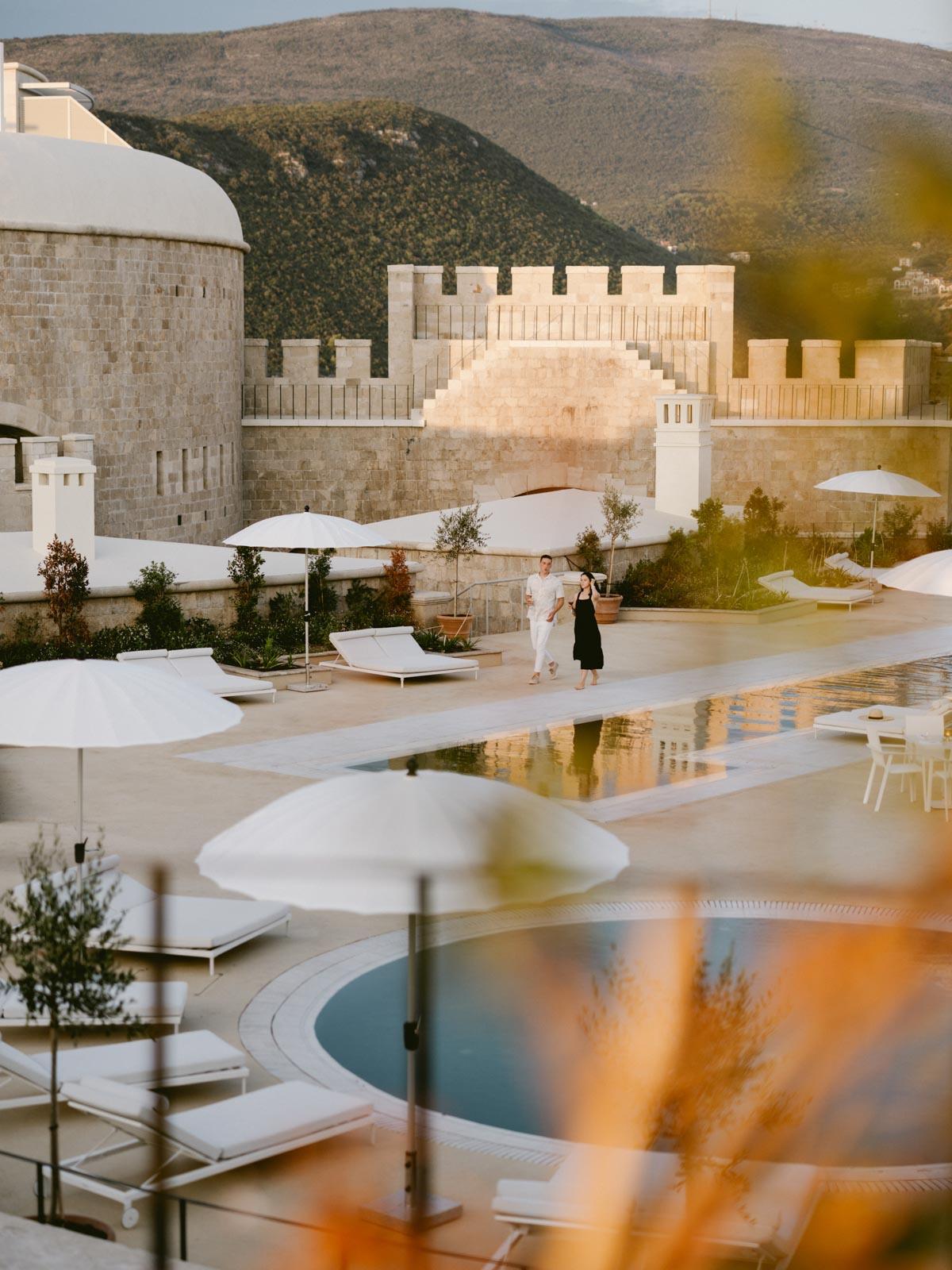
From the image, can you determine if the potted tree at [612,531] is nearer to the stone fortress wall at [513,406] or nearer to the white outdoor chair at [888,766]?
the white outdoor chair at [888,766]

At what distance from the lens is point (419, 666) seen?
18703 millimetres

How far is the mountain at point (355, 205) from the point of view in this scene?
69.5 metres

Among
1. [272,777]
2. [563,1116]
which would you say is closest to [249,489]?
[272,777]

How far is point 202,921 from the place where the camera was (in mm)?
9594

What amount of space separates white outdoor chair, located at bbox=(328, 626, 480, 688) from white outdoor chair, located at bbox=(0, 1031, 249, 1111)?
1080cm

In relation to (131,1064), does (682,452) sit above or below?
above

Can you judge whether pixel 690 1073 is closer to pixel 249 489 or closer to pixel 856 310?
pixel 856 310

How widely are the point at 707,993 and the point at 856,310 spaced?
35.8 inches

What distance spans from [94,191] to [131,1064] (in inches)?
1039

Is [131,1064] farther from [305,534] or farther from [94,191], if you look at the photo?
[94,191]

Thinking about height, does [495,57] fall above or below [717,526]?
above

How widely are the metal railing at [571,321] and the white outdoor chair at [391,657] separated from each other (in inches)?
732

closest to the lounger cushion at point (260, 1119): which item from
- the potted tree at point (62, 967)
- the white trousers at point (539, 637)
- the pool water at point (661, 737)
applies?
the potted tree at point (62, 967)

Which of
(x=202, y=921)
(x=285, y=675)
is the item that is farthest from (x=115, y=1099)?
(x=285, y=675)
